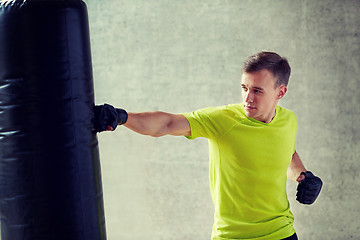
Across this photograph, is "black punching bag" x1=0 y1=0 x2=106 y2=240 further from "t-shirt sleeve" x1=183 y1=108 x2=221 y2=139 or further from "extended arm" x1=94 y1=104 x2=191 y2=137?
"t-shirt sleeve" x1=183 y1=108 x2=221 y2=139

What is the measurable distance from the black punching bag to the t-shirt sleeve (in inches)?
28.8

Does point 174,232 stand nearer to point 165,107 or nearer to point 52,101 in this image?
point 165,107

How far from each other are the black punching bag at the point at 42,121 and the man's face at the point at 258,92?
0.96 meters

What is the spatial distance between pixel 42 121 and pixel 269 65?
4.16 ft

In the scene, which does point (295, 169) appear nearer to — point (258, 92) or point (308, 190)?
point (308, 190)

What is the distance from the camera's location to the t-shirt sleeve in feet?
7.32

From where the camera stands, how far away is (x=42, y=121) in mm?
1530

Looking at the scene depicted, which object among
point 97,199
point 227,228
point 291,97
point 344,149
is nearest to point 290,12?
point 291,97

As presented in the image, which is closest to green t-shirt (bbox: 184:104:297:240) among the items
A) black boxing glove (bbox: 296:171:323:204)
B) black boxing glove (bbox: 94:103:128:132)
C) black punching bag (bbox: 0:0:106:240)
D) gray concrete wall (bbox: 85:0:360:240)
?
black boxing glove (bbox: 296:171:323:204)

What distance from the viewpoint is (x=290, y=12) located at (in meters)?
3.33

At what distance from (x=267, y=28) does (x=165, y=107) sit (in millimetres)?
1027

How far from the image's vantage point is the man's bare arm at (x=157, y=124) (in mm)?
1991

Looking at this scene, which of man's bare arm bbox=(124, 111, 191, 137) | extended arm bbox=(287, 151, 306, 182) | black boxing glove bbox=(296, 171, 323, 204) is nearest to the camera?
man's bare arm bbox=(124, 111, 191, 137)

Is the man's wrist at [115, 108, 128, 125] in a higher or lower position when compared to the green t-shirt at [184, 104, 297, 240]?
higher
